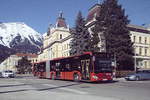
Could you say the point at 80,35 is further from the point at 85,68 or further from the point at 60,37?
the point at 60,37

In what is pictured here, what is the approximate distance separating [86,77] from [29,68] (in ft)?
258

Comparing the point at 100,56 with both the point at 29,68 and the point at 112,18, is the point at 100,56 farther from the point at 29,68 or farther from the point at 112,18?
the point at 29,68

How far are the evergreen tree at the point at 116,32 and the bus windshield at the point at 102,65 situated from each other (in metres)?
17.3

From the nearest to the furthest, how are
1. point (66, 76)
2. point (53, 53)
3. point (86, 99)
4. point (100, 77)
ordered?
point (86, 99)
point (100, 77)
point (66, 76)
point (53, 53)

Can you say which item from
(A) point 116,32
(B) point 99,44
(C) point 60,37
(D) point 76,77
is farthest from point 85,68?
(C) point 60,37

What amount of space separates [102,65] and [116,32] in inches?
862

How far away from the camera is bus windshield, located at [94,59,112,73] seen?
24112mm

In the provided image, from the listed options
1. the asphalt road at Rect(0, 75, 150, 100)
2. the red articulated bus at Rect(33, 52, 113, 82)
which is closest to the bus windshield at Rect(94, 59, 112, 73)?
the red articulated bus at Rect(33, 52, 113, 82)

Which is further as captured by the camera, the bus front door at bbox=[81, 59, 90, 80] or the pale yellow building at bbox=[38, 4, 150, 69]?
the pale yellow building at bbox=[38, 4, 150, 69]

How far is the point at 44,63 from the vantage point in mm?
37438

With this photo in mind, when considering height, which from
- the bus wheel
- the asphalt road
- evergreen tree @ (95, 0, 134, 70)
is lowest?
the asphalt road

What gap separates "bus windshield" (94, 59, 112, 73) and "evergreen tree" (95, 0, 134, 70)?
17336mm

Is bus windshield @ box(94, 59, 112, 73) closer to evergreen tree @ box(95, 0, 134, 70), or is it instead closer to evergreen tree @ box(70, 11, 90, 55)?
evergreen tree @ box(95, 0, 134, 70)

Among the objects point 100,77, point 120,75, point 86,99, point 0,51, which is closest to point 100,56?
point 100,77
